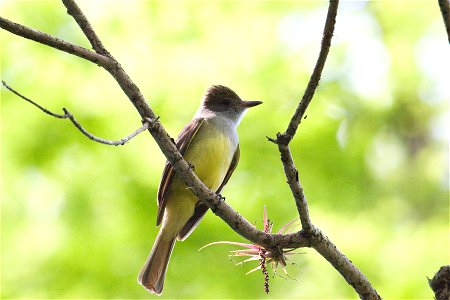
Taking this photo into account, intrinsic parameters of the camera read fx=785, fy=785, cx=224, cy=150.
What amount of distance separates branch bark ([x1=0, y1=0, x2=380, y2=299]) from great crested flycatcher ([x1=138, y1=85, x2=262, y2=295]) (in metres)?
1.20

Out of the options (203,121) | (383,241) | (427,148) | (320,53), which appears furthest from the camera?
(427,148)

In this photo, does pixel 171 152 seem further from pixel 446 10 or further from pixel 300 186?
pixel 446 10

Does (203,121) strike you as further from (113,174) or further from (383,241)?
(383,241)

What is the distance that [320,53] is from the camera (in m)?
3.06

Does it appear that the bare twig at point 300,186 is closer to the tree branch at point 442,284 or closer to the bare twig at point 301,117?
the bare twig at point 301,117

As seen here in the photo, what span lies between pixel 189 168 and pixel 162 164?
2130 mm

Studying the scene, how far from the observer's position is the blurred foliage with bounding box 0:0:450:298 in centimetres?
577

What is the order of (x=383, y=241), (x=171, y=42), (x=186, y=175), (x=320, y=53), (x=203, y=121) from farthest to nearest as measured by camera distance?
1. (x=171, y=42)
2. (x=383, y=241)
3. (x=203, y=121)
4. (x=186, y=175)
5. (x=320, y=53)

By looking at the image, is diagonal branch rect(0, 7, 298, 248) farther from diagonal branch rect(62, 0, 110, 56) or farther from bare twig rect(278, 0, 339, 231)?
bare twig rect(278, 0, 339, 231)

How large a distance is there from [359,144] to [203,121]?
73.3 inches

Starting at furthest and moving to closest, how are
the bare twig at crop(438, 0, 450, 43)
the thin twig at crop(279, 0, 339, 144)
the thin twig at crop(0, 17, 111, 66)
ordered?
1. the thin twig at crop(0, 17, 111, 66)
2. the thin twig at crop(279, 0, 339, 144)
3. the bare twig at crop(438, 0, 450, 43)

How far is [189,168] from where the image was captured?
3793mm

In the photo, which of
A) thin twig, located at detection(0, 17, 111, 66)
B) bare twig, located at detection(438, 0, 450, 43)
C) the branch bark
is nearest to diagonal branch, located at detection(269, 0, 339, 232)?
the branch bark

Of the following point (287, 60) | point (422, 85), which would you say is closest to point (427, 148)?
point (422, 85)
